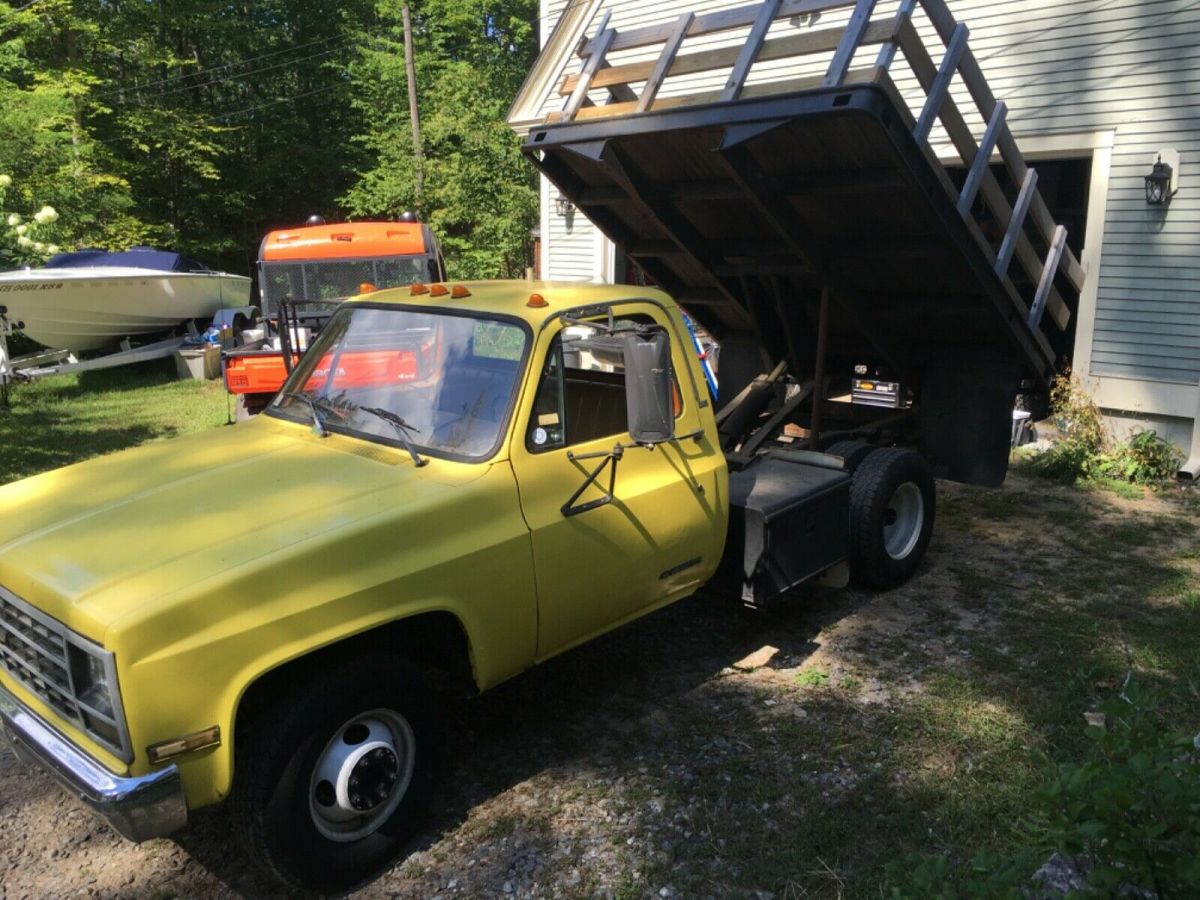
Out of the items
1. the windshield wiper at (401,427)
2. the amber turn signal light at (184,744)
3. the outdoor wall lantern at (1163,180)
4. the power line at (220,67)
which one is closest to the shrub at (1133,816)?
the amber turn signal light at (184,744)

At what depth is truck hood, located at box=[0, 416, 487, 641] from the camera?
2.83 m

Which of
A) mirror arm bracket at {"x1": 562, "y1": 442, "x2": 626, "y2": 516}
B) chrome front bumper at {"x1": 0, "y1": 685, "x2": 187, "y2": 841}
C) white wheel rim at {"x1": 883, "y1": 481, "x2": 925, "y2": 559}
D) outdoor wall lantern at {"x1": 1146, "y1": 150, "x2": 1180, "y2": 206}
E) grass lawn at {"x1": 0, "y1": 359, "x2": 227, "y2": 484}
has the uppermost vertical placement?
outdoor wall lantern at {"x1": 1146, "y1": 150, "x2": 1180, "y2": 206}

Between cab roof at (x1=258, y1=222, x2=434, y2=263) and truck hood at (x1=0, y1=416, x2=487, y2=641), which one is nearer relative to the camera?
truck hood at (x1=0, y1=416, x2=487, y2=641)

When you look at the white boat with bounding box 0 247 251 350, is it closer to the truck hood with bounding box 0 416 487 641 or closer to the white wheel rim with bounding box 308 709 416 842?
the truck hood with bounding box 0 416 487 641

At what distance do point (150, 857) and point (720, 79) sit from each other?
11244 millimetres

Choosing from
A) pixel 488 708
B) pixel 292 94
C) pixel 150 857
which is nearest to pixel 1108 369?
pixel 488 708

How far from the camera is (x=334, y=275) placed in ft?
38.0

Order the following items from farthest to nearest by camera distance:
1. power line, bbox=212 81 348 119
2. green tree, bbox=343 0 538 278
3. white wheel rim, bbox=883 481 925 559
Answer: power line, bbox=212 81 348 119, green tree, bbox=343 0 538 278, white wheel rim, bbox=883 481 925 559

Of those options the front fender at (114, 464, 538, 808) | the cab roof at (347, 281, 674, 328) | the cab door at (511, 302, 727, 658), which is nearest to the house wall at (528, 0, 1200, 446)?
the cab roof at (347, 281, 674, 328)

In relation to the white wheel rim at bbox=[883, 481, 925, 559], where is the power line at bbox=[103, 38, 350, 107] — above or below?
above

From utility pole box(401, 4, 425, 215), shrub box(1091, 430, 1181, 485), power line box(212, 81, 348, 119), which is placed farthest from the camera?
power line box(212, 81, 348, 119)

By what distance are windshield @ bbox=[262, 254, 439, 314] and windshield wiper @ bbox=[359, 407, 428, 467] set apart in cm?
802

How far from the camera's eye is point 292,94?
2894 centimetres

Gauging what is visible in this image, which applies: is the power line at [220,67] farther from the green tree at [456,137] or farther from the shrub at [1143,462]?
the shrub at [1143,462]
